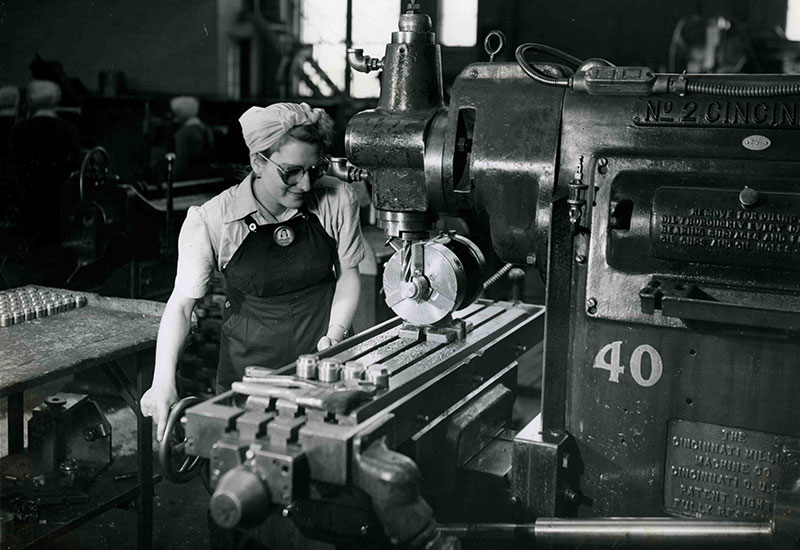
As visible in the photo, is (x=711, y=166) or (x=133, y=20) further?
(x=133, y=20)

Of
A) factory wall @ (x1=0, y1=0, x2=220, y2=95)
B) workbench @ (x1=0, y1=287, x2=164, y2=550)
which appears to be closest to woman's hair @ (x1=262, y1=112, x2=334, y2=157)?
workbench @ (x1=0, y1=287, x2=164, y2=550)

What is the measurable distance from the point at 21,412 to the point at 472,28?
7.11 m

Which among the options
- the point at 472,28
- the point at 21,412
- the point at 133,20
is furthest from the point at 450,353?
the point at 133,20

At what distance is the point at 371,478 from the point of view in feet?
4.51

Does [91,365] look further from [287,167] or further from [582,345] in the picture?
[582,345]

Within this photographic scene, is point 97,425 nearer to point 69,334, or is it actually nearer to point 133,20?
point 69,334

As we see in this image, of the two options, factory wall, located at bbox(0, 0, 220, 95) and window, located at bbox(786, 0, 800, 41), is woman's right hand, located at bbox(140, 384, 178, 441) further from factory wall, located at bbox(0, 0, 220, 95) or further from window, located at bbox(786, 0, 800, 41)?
window, located at bbox(786, 0, 800, 41)

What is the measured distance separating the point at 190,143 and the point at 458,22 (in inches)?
127

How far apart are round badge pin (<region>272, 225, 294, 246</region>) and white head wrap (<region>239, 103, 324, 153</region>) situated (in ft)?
A: 0.83

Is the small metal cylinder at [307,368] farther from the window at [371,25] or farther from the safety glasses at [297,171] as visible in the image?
the window at [371,25]

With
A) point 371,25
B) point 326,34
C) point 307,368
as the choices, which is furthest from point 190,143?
point 307,368

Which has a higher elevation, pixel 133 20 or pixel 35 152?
pixel 133 20

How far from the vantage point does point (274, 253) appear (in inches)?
92.3

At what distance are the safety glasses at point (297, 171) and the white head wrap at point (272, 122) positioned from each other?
0.18ft
